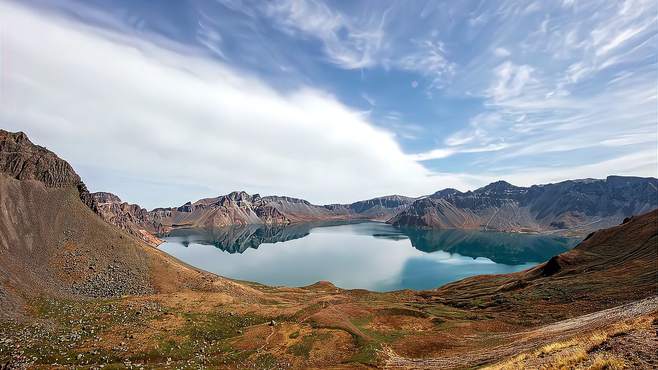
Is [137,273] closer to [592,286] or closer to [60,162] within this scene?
[60,162]

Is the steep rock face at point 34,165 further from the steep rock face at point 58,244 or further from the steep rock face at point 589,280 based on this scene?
the steep rock face at point 589,280

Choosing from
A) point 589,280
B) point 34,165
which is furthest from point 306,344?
point 34,165

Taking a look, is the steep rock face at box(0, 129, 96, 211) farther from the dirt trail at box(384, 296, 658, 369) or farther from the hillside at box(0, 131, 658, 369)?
the dirt trail at box(384, 296, 658, 369)

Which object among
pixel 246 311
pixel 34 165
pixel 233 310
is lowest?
pixel 246 311

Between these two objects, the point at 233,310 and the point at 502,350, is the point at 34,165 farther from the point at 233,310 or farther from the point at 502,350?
the point at 502,350

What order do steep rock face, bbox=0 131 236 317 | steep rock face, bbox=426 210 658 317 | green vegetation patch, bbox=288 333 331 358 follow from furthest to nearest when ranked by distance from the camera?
steep rock face, bbox=426 210 658 317
steep rock face, bbox=0 131 236 317
green vegetation patch, bbox=288 333 331 358

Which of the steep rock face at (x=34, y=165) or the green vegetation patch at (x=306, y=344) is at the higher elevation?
the steep rock face at (x=34, y=165)

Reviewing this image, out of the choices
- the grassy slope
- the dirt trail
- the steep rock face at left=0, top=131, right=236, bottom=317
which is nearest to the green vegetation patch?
the grassy slope

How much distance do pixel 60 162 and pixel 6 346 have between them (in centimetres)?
10152

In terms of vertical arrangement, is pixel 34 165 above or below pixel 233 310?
above

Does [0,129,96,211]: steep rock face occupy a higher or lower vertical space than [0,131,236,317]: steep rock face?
higher

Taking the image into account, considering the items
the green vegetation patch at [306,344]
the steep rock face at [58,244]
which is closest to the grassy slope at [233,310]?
the green vegetation patch at [306,344]

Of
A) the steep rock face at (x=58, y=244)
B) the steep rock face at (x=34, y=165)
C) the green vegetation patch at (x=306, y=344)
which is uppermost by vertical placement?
the steep rock face at (x=34, y=165)

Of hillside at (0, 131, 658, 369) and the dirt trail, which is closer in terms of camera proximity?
the dirt trail
